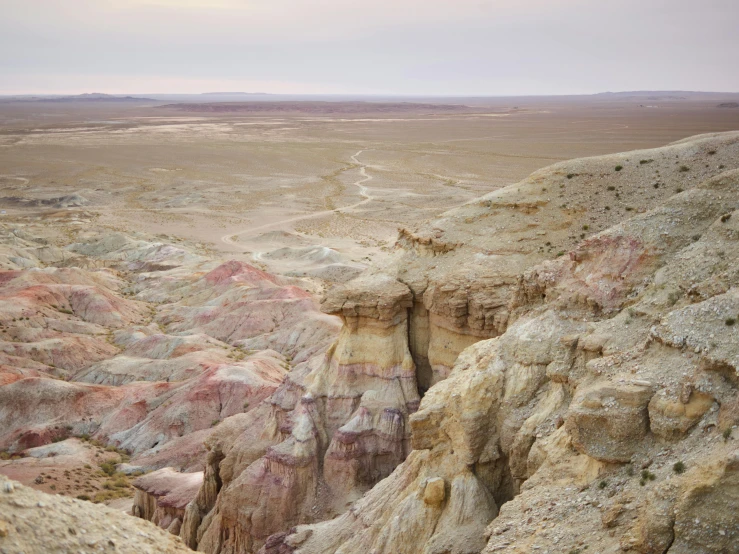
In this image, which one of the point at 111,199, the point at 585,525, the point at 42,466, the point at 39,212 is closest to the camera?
the point at 585,525

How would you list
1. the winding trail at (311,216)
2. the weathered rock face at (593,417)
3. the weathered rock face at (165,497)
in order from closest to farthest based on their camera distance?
the weathered rock face at (593,417)
the weathered rock face at (165,497)
the winding trail at (311,216)

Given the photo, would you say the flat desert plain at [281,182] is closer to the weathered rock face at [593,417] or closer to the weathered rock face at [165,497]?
the weathered rock face at [165,497]

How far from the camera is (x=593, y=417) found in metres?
13.2

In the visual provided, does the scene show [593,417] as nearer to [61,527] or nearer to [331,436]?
[61,527]

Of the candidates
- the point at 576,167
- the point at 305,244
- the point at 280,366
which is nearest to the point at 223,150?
the point at 305,244

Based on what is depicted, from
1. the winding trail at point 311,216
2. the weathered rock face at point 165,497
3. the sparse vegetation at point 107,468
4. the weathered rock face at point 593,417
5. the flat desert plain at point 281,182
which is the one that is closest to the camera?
the weathered rock face at point 593,417

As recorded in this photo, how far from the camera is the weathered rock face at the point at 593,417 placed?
38.2 feet

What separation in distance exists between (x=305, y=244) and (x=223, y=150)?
91.0 meters

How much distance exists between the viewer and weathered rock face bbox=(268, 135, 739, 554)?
11.6 meters

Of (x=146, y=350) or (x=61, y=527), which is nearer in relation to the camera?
(x=61, y=527)

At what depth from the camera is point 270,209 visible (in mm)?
105062

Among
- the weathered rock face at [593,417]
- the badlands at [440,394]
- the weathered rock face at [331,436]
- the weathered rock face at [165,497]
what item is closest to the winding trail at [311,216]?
the badlands at [440,394]

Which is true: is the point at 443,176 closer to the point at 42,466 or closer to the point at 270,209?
the point at 270,209

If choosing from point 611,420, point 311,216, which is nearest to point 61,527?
point 611,420
